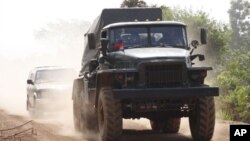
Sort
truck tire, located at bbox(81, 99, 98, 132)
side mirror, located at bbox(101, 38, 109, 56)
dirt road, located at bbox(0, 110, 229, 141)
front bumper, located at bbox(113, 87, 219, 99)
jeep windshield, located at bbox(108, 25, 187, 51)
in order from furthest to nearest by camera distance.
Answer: truck tire, located at bbox(81, 99, 98, 132) < dirt road, located at bbox(0, 110, 229, 141) < jeep windshield, located at bbox(108, 25, 187, 51) < side mirror, located at bbox(101, 38, 109, 56) < front bumper, located at bbox(113, 87, 219, 99)

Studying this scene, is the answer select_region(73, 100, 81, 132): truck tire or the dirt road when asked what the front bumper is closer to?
the dirt road

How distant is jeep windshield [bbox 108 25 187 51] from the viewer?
12.2 metres

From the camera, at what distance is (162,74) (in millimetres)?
11086

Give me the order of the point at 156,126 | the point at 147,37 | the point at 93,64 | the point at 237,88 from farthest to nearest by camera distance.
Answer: the point at 237,88 < the point at 156,126 < the point at 93,64 < the point at 147,37

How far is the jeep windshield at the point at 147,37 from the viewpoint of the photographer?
12211 millimetres

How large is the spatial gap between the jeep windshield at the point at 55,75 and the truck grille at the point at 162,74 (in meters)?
10.7

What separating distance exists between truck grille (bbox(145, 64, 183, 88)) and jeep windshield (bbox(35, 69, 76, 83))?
35.1ft

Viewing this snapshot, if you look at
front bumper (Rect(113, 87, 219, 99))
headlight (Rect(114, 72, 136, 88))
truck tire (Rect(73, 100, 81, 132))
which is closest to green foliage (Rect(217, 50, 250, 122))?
truck tire (Rect(73, 100, 81, 132))

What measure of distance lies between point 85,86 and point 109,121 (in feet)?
10.3

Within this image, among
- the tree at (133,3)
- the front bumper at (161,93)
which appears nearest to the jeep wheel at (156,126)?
the front bumper at (161,93)

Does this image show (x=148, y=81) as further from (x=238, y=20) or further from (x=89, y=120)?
(x=238, y=20)

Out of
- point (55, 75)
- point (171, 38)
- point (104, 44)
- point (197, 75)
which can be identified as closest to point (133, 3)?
point (55, 75)

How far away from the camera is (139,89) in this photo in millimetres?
10727

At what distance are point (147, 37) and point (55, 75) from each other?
1020 centimetres
